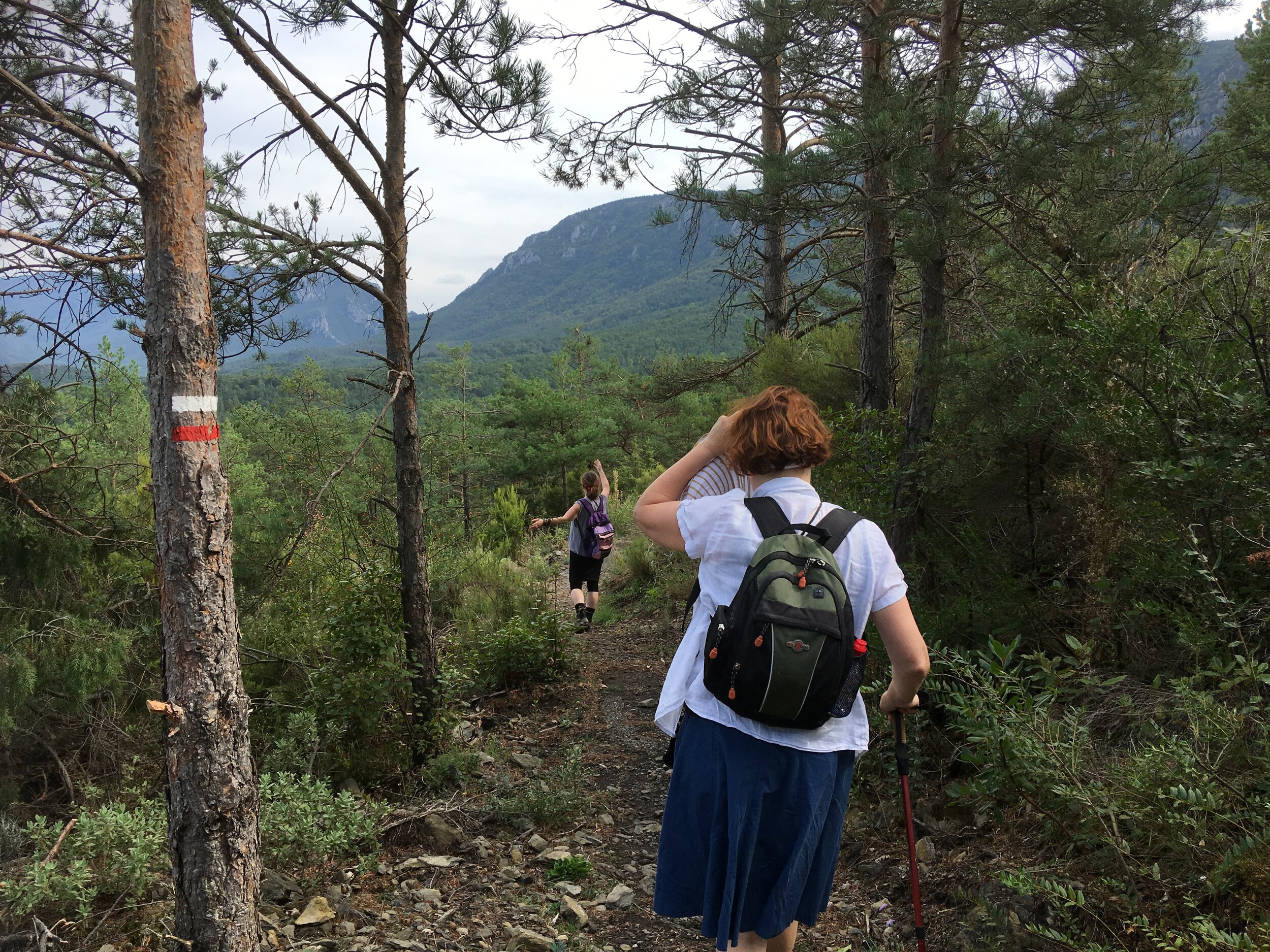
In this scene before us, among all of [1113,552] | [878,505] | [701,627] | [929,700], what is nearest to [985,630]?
[929,700]

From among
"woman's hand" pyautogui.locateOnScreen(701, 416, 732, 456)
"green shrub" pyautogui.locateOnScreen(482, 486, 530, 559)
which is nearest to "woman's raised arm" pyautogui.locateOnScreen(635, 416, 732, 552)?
"woman's hand" pyautogui.locateOnScreen(701, 416, 732, 456)

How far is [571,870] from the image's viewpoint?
3670 mm

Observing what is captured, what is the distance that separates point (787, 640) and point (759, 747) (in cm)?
33

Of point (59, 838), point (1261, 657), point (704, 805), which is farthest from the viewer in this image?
point (59, 838)

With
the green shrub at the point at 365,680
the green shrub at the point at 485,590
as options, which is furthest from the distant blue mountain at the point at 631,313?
the green shrub at the point at 485,590

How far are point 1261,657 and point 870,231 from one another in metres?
4.23

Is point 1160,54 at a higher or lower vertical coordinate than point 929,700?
higher

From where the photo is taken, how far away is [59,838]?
10.1ft

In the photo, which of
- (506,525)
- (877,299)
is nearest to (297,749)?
(877,299)

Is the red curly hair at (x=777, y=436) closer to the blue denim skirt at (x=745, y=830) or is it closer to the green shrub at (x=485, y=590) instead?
the blue denim skirt at (x=745, y=830)

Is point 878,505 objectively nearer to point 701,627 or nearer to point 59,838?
point 701,627

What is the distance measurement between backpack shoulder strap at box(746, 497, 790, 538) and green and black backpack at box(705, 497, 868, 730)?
2cm

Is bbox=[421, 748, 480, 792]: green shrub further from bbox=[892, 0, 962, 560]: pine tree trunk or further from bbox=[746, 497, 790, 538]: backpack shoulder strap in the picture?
bbox=[746, 497, 790, 538]: backpack shoulder strap

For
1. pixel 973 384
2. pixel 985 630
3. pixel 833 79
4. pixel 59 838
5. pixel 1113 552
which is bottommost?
pixel 59 838
